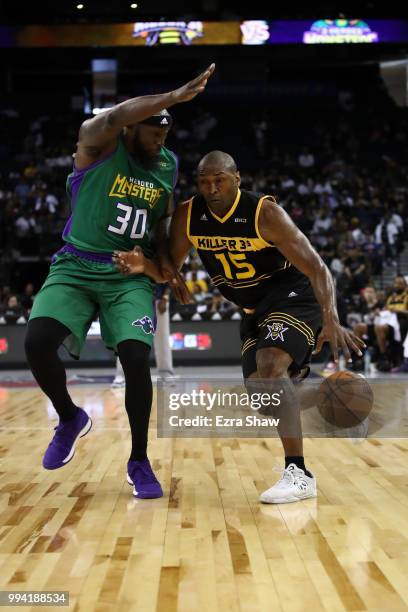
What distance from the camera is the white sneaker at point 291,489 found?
3756 millimetres

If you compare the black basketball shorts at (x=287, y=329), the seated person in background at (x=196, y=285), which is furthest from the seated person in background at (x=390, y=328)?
the black basketball shorts at (x=287, y=329)

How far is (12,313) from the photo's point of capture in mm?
13477

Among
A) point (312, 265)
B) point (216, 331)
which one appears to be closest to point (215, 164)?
point (312, 265)

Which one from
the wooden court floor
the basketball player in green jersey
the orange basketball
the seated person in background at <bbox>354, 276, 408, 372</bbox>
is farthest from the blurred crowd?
the basketball player in green jersey

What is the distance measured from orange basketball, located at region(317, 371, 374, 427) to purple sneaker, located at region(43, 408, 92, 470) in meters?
1.55

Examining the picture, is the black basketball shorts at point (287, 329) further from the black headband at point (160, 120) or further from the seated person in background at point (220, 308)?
the seated person in background at point (220, 308)

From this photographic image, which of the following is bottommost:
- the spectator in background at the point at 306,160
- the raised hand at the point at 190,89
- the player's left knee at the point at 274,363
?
the player's left knee at the point at 274,363

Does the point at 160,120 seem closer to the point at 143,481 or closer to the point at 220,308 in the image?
the point at 143,481

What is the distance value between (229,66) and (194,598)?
24077 millimetres

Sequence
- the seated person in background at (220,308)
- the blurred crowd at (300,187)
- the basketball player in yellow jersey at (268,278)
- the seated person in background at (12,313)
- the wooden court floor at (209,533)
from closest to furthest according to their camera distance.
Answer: the wooden court floor at (209,533), the basketball player in yellow jersey at (268,278), the seated person in background at (12,313), the seated person in background at (220,308), the blurred crowd at (300,187)

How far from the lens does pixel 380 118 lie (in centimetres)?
2534

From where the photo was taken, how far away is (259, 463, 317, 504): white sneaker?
12.3 feet

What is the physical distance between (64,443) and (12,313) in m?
9.70

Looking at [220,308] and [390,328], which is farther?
[220,308]
